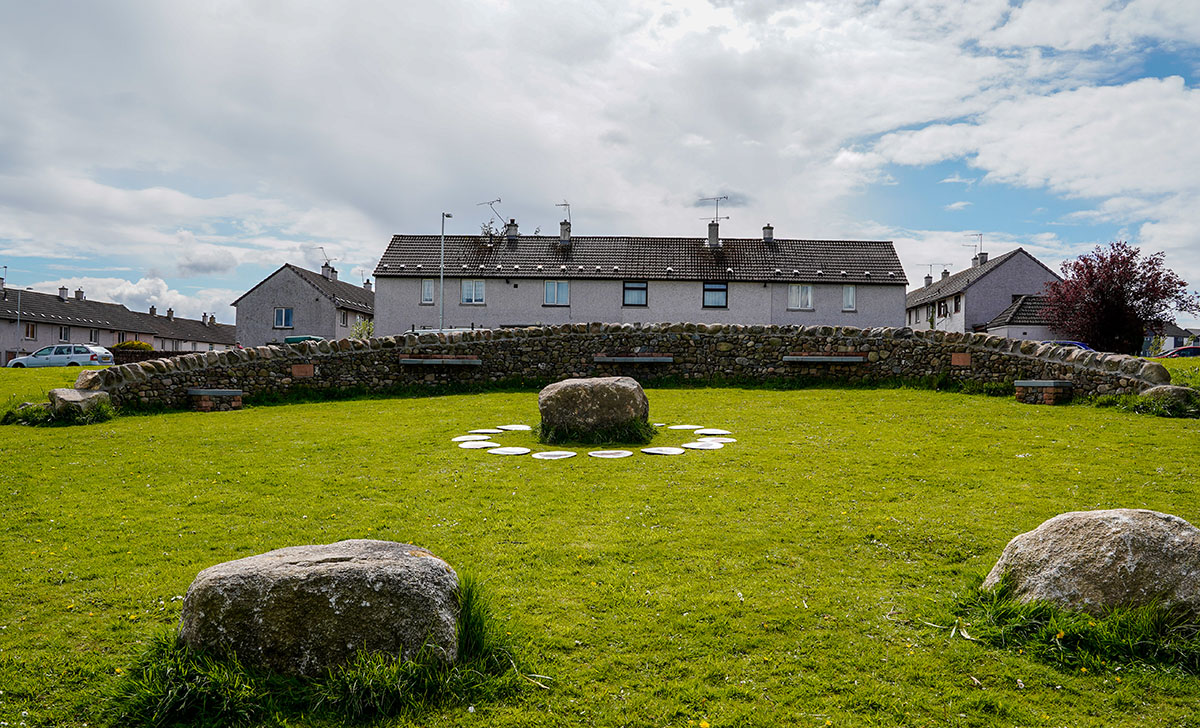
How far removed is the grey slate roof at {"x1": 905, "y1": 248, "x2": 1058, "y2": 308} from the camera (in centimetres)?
4456

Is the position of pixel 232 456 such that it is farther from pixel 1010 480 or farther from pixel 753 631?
pixel 1010 480

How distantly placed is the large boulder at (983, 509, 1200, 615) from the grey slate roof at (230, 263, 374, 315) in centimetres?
4703

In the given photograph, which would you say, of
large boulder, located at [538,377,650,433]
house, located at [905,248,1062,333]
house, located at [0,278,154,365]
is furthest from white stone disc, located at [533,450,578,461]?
house, located at [0,278,154,365]

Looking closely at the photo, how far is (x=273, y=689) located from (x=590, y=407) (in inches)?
289

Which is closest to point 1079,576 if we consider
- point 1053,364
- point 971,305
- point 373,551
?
point 373,551

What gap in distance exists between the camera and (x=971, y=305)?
44531mm

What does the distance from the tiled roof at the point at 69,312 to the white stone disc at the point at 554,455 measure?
59.5m

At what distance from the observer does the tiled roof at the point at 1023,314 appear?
4056 centimetres

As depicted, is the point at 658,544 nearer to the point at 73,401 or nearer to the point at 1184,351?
the point at 73,401

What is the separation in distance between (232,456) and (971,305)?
4606 centimetres

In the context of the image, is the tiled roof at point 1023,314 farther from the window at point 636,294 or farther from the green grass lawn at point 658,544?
the green grass lawn at point 658,544

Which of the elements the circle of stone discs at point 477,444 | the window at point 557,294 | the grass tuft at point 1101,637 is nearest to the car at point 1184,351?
the window at point 557,294

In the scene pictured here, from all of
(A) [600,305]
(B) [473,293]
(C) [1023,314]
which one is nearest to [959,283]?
(C) [1023,314]

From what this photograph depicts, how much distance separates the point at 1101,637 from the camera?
4.06 meters
